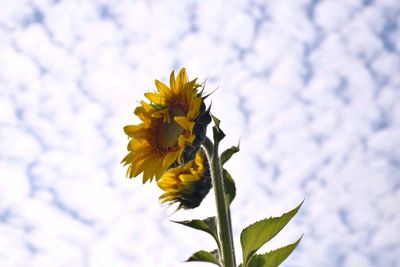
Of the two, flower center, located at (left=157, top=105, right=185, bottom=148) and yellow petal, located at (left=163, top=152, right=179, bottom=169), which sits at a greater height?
flower center, located at (left=157, top=105, right=185, bottom=148)

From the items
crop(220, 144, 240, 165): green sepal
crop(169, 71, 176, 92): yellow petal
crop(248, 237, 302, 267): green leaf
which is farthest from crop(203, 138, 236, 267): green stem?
crop(169, 71, 176, 92): yellow petal

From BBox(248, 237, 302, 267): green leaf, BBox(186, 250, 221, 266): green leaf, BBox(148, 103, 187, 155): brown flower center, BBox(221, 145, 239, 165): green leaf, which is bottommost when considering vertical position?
BBox(248, 237, 302, 267): green leaf

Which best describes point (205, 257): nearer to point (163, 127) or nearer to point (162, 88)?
point (163, 127)

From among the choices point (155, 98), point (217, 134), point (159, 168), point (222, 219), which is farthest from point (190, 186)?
point (222, 219)

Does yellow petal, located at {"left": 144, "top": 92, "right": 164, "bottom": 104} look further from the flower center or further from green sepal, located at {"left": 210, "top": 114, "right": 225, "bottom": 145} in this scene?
green sepal, located at {"left": 210, "top": 114, "right": 225, "bottom": 145}

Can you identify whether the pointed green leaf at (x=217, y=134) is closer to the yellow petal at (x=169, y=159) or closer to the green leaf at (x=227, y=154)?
the green leaf at (x=227, y=154)

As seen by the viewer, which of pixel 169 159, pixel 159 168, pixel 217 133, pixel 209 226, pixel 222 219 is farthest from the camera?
pixel 159 168

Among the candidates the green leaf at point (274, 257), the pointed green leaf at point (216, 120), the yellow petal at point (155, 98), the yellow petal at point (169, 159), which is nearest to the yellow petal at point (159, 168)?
the yellow petal at point (169, 159)
